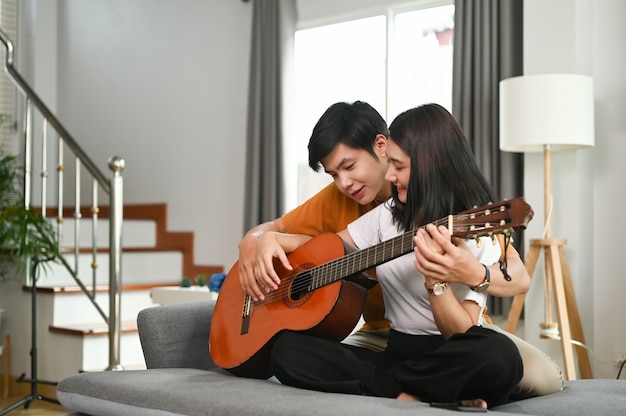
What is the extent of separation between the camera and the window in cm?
439

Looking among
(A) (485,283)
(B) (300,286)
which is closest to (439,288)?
(A) (485,283)

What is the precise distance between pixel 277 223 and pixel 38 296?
237cm

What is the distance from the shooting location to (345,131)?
7.99 ft

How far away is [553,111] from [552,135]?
3.8 inches

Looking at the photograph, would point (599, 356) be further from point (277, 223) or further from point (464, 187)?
point (464, 187)

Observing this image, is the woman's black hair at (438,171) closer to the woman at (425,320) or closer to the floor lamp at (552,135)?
the woman at (425,320)

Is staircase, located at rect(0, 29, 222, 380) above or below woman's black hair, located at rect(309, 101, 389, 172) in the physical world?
below

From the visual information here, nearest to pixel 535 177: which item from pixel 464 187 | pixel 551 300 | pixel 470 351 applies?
pixel 551 300

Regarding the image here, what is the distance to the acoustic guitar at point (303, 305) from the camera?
6.71 feet

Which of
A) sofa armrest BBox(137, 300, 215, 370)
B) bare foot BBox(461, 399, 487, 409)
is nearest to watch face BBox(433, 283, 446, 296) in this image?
bare foot BBox(461, 399, 487, 409)

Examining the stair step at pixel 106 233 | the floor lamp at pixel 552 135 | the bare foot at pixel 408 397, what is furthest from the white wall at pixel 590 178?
the stair step at pixel 106 233

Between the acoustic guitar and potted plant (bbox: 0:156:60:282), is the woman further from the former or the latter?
potted plant (bbox: 0:156:60:282)

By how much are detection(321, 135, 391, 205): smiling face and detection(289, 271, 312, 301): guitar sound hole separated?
349mm

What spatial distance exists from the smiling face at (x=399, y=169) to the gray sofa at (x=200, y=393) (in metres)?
0.52
